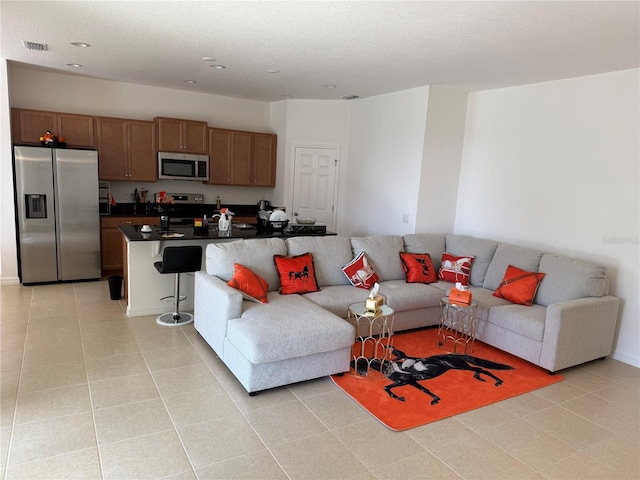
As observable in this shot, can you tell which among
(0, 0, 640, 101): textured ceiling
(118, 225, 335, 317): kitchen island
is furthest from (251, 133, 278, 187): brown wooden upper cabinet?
(118, 225, 335, 317): kitchen island

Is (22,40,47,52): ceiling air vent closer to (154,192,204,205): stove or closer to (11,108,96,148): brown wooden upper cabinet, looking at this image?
(11,108,96,148): brown wooden upper cabinet

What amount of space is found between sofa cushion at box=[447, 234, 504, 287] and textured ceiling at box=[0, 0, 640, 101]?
183cm

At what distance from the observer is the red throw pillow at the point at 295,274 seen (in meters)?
4.08

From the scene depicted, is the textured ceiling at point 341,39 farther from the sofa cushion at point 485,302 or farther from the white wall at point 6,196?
the sofa cushion at point 485,302

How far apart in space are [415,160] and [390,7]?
9.29 ft

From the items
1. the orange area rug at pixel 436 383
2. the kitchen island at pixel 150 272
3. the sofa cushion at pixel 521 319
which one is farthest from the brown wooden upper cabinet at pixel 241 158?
the sofa cushion at pixel 521 319

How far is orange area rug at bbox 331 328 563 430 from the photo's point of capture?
302 cm

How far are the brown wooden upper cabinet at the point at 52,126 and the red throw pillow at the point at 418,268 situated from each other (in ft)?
15.2

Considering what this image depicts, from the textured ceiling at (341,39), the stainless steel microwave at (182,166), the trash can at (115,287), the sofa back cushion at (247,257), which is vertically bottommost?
the trash can at (115,287)

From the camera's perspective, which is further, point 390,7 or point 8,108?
point 8,108

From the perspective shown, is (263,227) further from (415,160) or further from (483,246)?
(483,246)

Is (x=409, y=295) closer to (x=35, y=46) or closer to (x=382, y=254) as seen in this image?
(x=382, y=254)

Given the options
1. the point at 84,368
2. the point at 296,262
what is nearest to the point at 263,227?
the point at 296,262

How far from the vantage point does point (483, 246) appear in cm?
500
